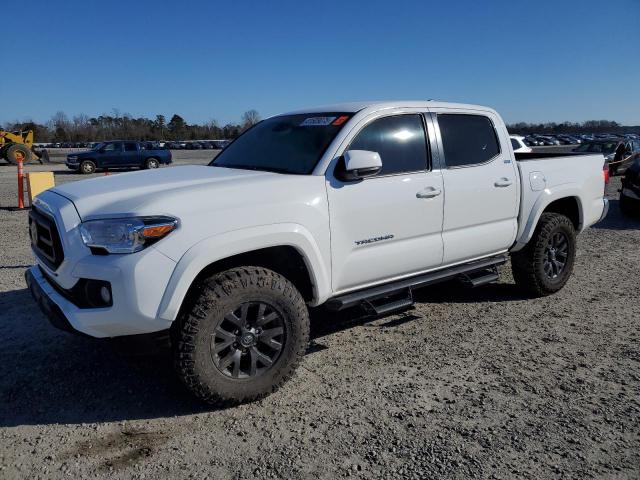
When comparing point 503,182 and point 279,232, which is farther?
point 503,182

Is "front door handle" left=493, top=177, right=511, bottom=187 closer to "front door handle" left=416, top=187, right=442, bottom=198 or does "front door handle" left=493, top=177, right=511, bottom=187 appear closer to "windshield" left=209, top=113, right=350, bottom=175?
"front door handle" left=416, top=187, right=442, bottom=198

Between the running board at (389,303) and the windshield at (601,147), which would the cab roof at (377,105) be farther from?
the windshield at (601,147)

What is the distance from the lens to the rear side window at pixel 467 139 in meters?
4.46

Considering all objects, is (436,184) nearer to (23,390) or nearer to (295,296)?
(295,296)

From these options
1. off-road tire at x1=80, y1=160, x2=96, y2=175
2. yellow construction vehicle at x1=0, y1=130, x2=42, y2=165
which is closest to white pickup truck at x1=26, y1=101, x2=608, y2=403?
off-road tire at x1=80, y1=160, x2=96, y2=175

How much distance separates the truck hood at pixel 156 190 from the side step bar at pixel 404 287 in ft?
3.35

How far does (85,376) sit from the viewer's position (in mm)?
3758

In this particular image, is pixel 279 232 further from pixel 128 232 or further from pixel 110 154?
pixel 110 154

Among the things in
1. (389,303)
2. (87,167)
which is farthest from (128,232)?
(87,167)

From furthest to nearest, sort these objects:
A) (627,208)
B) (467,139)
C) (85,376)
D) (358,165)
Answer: (627,208)
(467,139)
(85,376)
(358,165)

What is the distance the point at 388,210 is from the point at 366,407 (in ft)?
4.66

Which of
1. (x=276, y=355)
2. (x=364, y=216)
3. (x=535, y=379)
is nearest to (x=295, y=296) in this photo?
(x=276, y=355)

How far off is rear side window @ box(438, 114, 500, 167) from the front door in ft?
0.90

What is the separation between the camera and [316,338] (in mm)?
4516
